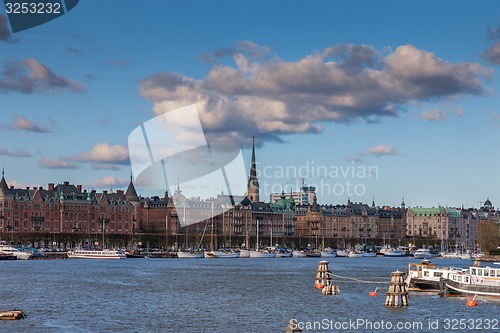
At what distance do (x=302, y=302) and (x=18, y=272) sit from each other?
45294 millimetres

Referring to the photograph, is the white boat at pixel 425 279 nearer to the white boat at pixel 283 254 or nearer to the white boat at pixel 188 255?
the white boat at pixel 188 255

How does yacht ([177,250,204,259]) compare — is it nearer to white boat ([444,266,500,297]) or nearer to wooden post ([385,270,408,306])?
white boat ([444,266,500,297])

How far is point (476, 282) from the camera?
61031mm

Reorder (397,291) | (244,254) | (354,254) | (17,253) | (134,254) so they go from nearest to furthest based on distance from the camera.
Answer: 1. (397,291)
2. (17,253)
3. (134,254)
4. (244,254)
5. (354,254)

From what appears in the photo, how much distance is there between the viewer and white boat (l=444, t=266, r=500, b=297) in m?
60.3

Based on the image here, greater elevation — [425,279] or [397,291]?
[425,279]

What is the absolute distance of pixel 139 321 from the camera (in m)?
46.9

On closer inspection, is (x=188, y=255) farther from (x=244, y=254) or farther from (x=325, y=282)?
(x=325, y=282)

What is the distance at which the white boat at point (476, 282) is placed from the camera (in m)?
60.3

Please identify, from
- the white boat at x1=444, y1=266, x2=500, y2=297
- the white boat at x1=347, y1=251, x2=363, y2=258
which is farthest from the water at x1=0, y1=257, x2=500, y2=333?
the white boat at x1=347, y1=251, x2=363, y2=258

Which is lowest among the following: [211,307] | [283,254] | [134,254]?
[211,307]

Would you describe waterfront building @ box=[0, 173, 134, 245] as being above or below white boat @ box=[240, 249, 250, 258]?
above

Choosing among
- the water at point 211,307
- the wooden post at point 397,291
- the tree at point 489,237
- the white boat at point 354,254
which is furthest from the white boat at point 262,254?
the wooden post at point 397,291

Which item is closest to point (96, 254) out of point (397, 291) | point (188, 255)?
point (188, 255)
